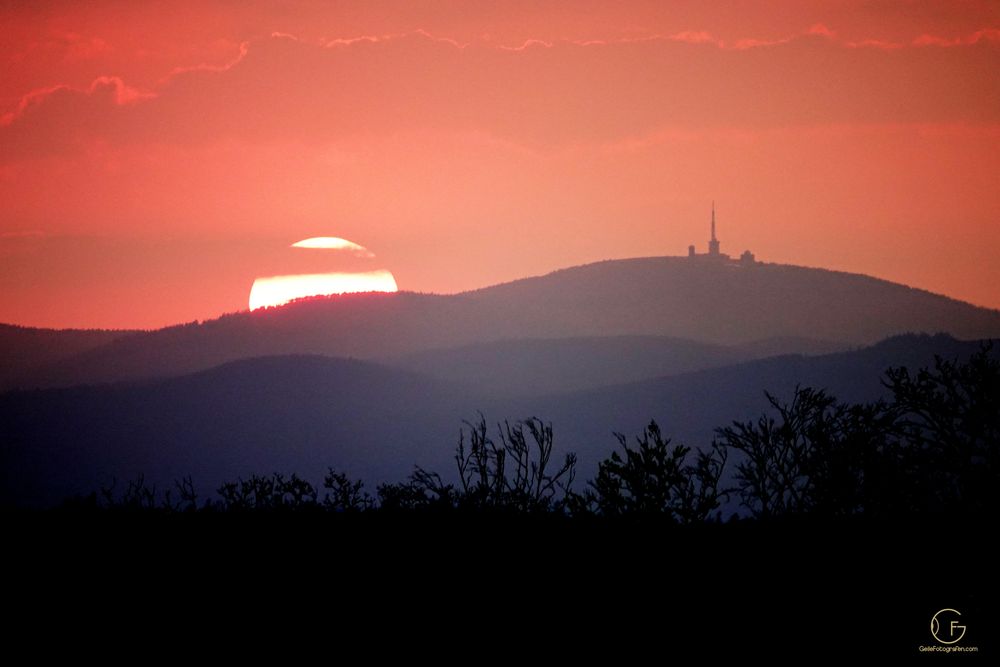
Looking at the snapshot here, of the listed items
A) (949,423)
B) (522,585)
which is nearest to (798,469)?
A: (949,423)

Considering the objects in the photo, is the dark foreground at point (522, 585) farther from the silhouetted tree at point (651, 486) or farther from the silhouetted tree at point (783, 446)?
the silhouetted tree at point (783, 446)

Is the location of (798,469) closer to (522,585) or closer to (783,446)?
(783,446)

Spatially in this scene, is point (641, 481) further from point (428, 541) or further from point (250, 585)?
point (250, 585)

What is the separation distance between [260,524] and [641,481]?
11.3 meters

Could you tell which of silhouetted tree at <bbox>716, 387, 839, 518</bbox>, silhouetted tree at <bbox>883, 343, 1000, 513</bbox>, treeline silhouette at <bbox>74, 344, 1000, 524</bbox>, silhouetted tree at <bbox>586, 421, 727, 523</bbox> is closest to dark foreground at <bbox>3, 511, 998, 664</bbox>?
silhouetted tree at <bbox>586, 421, 727, 523</bbox>

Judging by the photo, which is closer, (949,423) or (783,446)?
(783,446)

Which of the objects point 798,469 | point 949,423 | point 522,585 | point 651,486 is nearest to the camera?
point 522,585

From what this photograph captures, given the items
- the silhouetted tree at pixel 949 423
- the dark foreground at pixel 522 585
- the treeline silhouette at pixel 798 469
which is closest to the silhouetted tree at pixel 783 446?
the treeline silhouette at pixel 798 469

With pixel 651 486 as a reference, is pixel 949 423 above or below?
above

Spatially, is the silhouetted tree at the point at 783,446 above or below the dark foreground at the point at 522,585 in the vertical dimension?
above

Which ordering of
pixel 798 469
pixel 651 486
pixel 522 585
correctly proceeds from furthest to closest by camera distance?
pixel 798 469
pixel 651 486
pixel 522 585

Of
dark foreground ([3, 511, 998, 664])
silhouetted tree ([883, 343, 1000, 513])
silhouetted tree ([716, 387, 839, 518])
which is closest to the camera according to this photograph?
dark foreground ([3, 511, 998, 664])

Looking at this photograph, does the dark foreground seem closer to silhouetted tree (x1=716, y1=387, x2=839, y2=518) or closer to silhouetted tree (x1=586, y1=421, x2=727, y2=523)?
silhouetted tree (x1=586, y1=421, x2=727, y2=523)

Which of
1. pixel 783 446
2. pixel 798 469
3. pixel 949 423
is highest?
pixel 949 423
